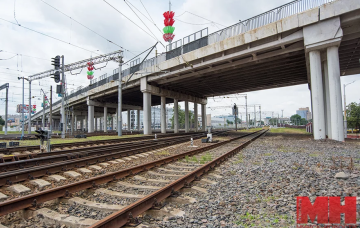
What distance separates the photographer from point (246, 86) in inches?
1507

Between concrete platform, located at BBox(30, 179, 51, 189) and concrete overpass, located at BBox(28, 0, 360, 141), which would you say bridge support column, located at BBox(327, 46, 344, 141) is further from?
concrete platform, located at BBox(30, 179, 51, 189)

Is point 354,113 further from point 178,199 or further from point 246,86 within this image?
point 178,199

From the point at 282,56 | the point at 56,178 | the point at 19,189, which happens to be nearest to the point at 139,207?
the point at 19,189

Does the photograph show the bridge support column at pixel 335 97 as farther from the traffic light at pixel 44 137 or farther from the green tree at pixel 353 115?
the green tree at pixel 353 115

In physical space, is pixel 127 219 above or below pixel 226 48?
below

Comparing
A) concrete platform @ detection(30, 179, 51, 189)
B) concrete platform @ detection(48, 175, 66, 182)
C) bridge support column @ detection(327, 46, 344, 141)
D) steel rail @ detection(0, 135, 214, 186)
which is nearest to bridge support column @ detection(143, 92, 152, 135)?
steel rail @ detection(0, 135, 214, 186)

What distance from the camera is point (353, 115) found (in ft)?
132

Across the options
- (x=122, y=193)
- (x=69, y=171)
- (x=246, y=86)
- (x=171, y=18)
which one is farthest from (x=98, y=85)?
(x=122, y=193)

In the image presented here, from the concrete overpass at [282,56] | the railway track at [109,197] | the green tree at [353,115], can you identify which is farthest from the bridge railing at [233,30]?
the green tree at [353,115]

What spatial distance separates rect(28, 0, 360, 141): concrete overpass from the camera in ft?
52.7

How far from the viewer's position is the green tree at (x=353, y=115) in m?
38.9

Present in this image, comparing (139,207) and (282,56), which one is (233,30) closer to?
(282,56)

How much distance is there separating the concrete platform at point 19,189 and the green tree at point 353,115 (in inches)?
1933

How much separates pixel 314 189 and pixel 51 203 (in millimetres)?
5861
